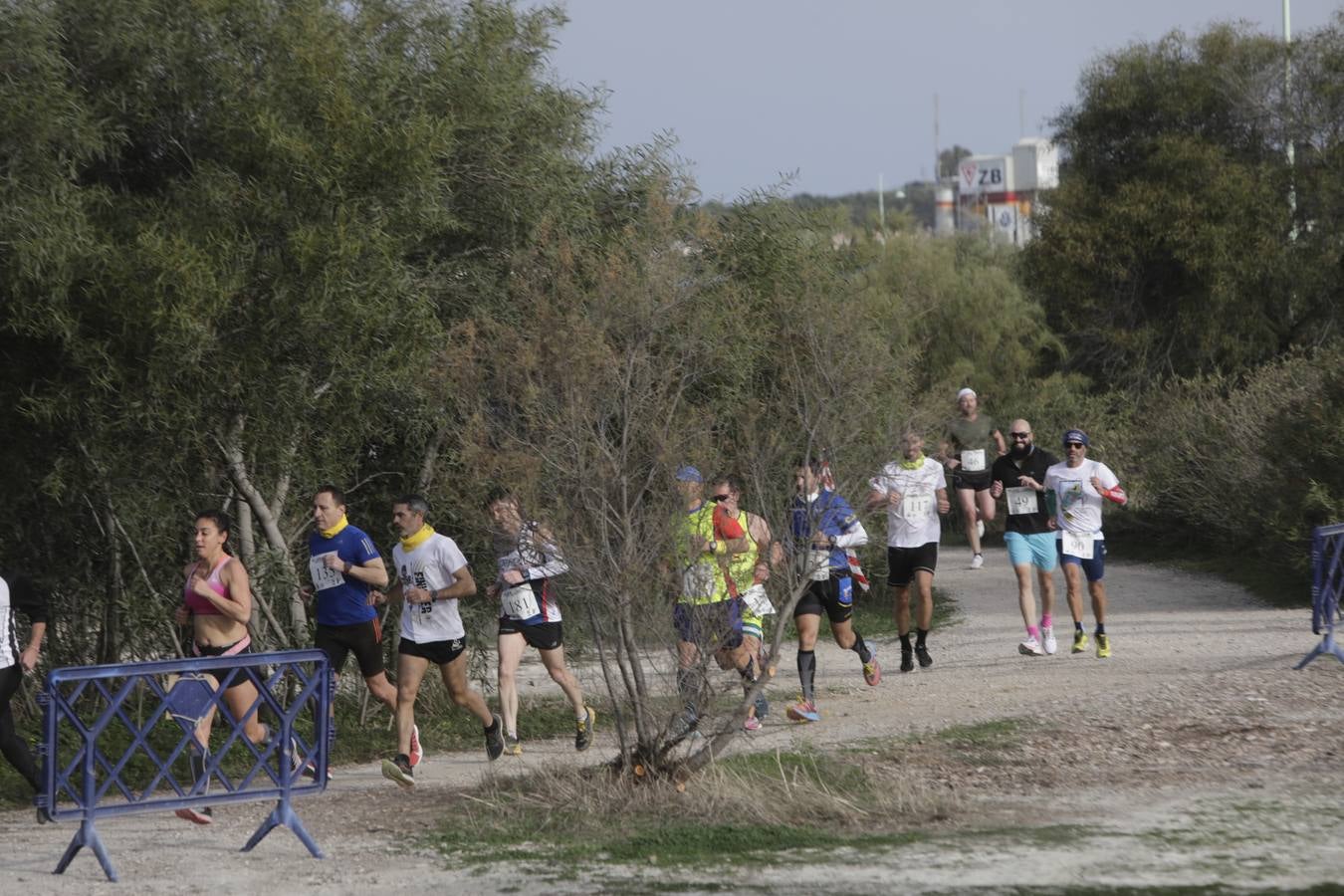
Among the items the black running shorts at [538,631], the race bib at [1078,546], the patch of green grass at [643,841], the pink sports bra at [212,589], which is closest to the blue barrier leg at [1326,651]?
the race bib at [1078,546]

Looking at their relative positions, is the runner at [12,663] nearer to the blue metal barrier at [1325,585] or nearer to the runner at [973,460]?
the blue metal barrier at [1325,585]

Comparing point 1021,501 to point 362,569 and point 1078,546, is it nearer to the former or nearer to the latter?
point 1078,546

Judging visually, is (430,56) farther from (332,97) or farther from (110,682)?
(110,682)

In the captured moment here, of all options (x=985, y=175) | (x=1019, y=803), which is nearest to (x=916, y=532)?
(x=1019, y=803)

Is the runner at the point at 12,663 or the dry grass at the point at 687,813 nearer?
the dry grass at the point at 687,813

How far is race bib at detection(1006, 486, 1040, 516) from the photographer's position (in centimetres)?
1363

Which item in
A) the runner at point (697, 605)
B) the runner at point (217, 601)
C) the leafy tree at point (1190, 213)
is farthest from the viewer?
the leafy tree at point (1190, 213)

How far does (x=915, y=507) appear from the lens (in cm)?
1327

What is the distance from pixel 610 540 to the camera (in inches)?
320

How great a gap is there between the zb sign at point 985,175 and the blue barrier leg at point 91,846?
112070 millimetres

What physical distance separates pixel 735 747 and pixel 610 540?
99.4 inches

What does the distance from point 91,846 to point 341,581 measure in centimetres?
280

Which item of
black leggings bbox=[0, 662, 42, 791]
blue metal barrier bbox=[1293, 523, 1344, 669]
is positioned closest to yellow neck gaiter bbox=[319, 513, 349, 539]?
black leggings bbox=[0, 662, 42, 791]

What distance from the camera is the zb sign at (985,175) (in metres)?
118
